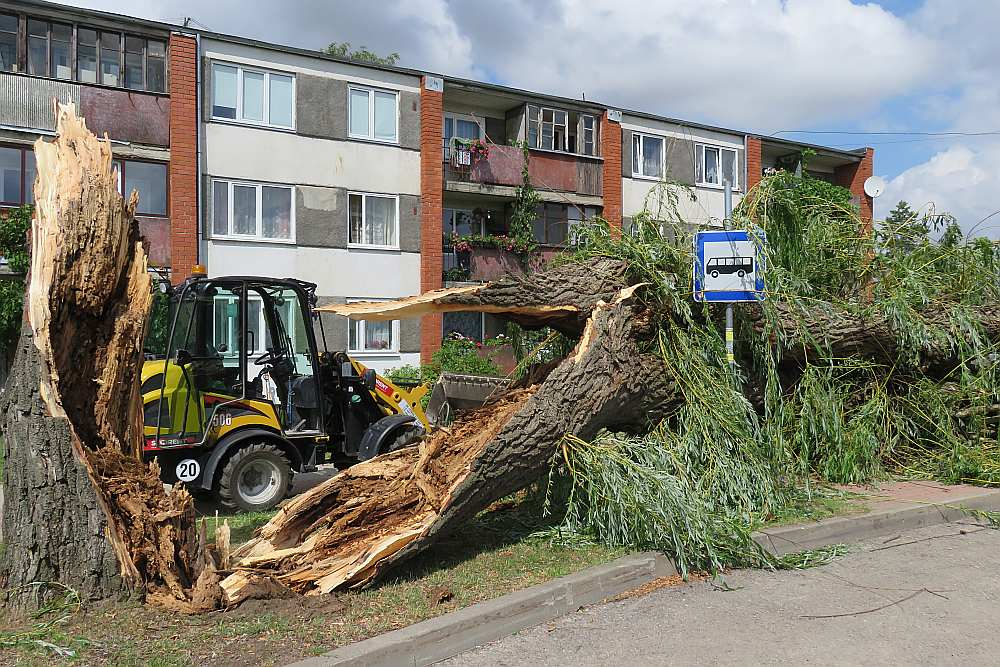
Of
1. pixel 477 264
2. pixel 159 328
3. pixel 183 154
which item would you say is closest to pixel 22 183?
pixel 183 154

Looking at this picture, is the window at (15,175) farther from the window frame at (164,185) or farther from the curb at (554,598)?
the curb at (554,598)

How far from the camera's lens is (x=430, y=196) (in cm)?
2370

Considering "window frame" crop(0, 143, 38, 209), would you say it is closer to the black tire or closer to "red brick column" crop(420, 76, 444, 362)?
"red brick column" crop(420, 76, 444, 362)

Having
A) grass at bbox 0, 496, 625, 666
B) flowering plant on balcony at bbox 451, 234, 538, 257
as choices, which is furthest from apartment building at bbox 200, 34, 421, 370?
grass at bbox 0, 496, 625, 666

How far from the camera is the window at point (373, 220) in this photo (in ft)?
75.0

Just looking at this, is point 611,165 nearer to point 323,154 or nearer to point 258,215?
point 323,154

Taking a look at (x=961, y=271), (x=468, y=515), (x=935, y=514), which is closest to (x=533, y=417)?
(x=468, y=515)

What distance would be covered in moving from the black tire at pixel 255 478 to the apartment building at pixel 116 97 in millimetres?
12428

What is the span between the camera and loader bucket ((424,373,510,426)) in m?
9.05

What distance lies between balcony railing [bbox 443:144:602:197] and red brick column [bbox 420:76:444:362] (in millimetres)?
599

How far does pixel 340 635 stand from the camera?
15.0 ft

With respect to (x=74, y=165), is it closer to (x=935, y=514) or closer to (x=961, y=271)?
(x=935, y=514)

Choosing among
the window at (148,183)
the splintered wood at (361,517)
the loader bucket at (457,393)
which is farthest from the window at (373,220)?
the splintered wood at (361,517)

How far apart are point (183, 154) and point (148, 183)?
106 centimetres
